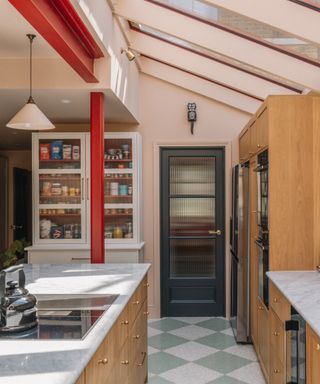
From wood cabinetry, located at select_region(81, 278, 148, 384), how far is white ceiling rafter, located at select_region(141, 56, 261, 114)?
8.85 ft

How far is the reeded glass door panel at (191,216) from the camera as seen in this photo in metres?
5.36

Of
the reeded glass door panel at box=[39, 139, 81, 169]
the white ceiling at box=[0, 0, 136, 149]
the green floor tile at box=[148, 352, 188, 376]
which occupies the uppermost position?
the white ceiling at box=[0, 0, 136, 149]

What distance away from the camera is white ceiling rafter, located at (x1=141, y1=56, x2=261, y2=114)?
16.6ft

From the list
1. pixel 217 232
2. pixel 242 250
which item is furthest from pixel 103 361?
pixel 217 232

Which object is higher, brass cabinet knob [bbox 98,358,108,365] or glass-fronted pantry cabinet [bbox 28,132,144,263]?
glass-fronted pantry cabinet [bbox 28,132,144,263]

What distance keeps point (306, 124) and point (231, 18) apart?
1.12 meters

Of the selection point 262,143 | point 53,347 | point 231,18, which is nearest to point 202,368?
point 262,143

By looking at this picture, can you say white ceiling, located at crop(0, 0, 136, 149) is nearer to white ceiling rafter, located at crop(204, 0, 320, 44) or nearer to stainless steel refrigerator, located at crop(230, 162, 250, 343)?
white ceiling rafter, located at crop(204, 0, 320, 44)

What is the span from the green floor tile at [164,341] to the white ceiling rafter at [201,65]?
2.65m

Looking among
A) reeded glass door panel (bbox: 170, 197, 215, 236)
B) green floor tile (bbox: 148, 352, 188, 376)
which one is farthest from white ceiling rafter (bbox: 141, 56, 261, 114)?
green floor tile (bbox: 148, 352, 188, 376)

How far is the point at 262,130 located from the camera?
133 inches

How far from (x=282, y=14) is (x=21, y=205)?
662cm

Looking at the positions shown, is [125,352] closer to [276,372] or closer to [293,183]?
[276,372]

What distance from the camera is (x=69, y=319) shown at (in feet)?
6.55
